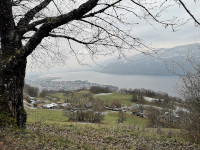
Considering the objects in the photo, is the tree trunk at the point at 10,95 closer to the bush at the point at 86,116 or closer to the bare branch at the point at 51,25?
the bare branch at the point at 51,25

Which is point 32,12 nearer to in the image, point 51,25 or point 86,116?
point 51,25

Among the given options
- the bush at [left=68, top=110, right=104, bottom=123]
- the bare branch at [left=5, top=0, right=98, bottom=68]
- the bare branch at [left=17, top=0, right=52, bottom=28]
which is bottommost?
the bush at [left=68, top=110, right=104, bottom=123]

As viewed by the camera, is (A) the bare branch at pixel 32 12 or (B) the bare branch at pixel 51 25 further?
(A) the bare branch at pixel 32 12

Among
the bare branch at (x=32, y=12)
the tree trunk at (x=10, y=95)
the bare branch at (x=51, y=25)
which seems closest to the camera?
the bare branch at (x=51, y=25)

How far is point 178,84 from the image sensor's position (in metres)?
10.9

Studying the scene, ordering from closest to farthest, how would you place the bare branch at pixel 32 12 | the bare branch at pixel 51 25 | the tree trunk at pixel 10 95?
the bare branch at pixel 51 25 → the tree trunk at pixel 10 95 → the bare branch at pixel 32 12

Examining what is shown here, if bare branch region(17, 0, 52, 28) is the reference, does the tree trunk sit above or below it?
below

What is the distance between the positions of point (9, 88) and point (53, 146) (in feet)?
7.00

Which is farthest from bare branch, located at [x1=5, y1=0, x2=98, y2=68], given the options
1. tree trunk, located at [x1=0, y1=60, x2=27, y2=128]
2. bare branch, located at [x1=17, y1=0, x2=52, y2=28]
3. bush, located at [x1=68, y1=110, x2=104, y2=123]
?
bush, located at [x1=68, y1=110, x2=104, y2=123]

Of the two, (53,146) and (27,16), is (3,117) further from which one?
(27,16)

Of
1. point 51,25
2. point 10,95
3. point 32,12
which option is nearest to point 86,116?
point 10,95

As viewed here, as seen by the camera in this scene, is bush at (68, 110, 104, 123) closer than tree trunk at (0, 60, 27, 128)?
No

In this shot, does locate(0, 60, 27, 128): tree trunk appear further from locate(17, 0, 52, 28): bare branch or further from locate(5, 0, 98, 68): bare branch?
locate(17, 0, 52, 28): bare branch

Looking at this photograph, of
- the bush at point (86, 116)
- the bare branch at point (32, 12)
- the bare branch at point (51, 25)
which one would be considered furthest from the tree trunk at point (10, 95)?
the bush at point (86, 116)
